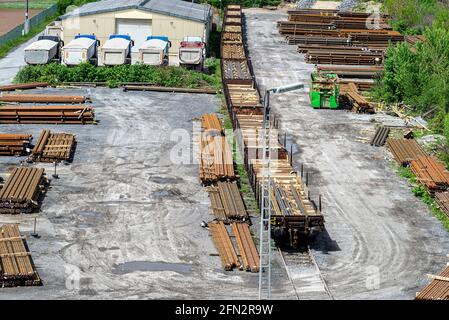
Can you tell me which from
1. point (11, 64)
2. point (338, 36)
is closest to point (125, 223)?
point (11, 64)

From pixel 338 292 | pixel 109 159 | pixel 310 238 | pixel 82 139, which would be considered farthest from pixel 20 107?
pixel 338 292

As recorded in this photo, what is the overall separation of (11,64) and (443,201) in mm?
35606

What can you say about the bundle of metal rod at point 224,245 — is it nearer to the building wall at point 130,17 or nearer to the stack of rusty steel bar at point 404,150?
the stack of rusty steel bar at point 404,150

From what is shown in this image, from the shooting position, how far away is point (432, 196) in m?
27.8

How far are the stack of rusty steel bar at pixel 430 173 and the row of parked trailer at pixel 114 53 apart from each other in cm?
2182

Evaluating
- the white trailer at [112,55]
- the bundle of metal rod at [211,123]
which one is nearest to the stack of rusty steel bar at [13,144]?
the bundle of metal rod at [211,123]

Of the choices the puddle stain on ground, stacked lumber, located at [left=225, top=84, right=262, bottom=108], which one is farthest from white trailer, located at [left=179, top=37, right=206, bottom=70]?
the puddle stain on ground

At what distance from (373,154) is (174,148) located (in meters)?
9.05

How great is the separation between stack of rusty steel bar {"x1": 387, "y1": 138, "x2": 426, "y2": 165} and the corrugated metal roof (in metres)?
24.5

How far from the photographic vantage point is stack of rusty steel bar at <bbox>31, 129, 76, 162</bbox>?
101 feet

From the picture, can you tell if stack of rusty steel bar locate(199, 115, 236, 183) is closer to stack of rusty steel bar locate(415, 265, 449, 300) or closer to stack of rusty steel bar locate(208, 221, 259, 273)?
stack of rusty steel bar locate(208, 221, 259, 273)

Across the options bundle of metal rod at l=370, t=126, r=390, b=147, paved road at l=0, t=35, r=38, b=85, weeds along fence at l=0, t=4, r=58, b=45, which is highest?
bundle of metal rod at l=370, t=126, r=390, b=147

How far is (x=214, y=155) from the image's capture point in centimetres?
3072

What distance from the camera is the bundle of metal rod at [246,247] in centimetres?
2058
